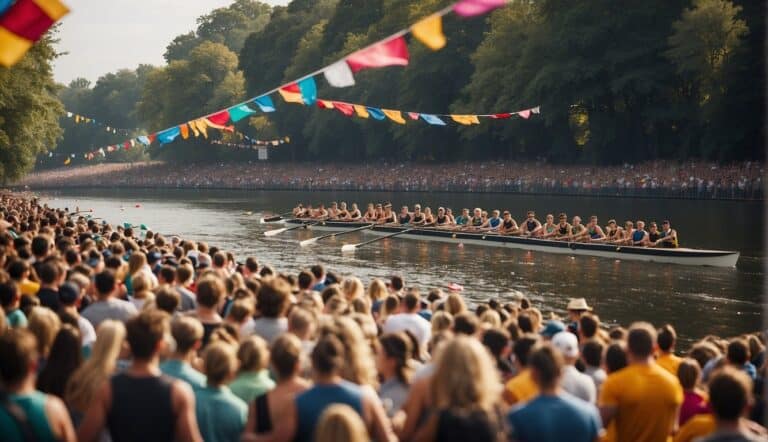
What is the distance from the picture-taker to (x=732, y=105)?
54.2 m

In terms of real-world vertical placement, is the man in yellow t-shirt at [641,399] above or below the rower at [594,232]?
above

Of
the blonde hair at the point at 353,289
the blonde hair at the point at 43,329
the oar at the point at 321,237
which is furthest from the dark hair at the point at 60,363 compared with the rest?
the oar at the point at 321,237

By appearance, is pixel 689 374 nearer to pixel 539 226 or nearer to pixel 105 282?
pixel 105 282

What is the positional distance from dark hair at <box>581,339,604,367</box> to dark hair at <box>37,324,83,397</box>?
3983mm

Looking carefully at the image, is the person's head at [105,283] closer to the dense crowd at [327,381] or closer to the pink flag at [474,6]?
the dense crowd at [327,381]

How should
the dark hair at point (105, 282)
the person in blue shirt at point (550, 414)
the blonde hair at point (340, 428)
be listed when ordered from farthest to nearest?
1. the dark hair at point (105, 282)
2. the person in blue shirt at point (550, 414)
3. the blonde hair at point (340, 428)

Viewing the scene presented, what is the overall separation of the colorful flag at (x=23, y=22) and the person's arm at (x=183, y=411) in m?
7.19

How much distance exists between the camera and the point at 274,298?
7.80 m

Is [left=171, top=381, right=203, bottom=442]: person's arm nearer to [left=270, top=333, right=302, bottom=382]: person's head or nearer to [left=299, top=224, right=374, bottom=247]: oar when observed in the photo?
[left=270, top=333, right=302, bottom=382]: person's head

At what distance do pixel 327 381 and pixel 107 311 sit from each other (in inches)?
147

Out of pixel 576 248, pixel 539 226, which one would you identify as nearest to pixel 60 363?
pixel 576 248

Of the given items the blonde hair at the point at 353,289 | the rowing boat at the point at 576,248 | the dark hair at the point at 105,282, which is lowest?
the rowing boat at the point at 576,248

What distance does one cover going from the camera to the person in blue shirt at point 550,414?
17.0 ft

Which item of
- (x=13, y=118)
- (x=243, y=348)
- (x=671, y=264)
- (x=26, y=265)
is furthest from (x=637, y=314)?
(x=13, y=118)
